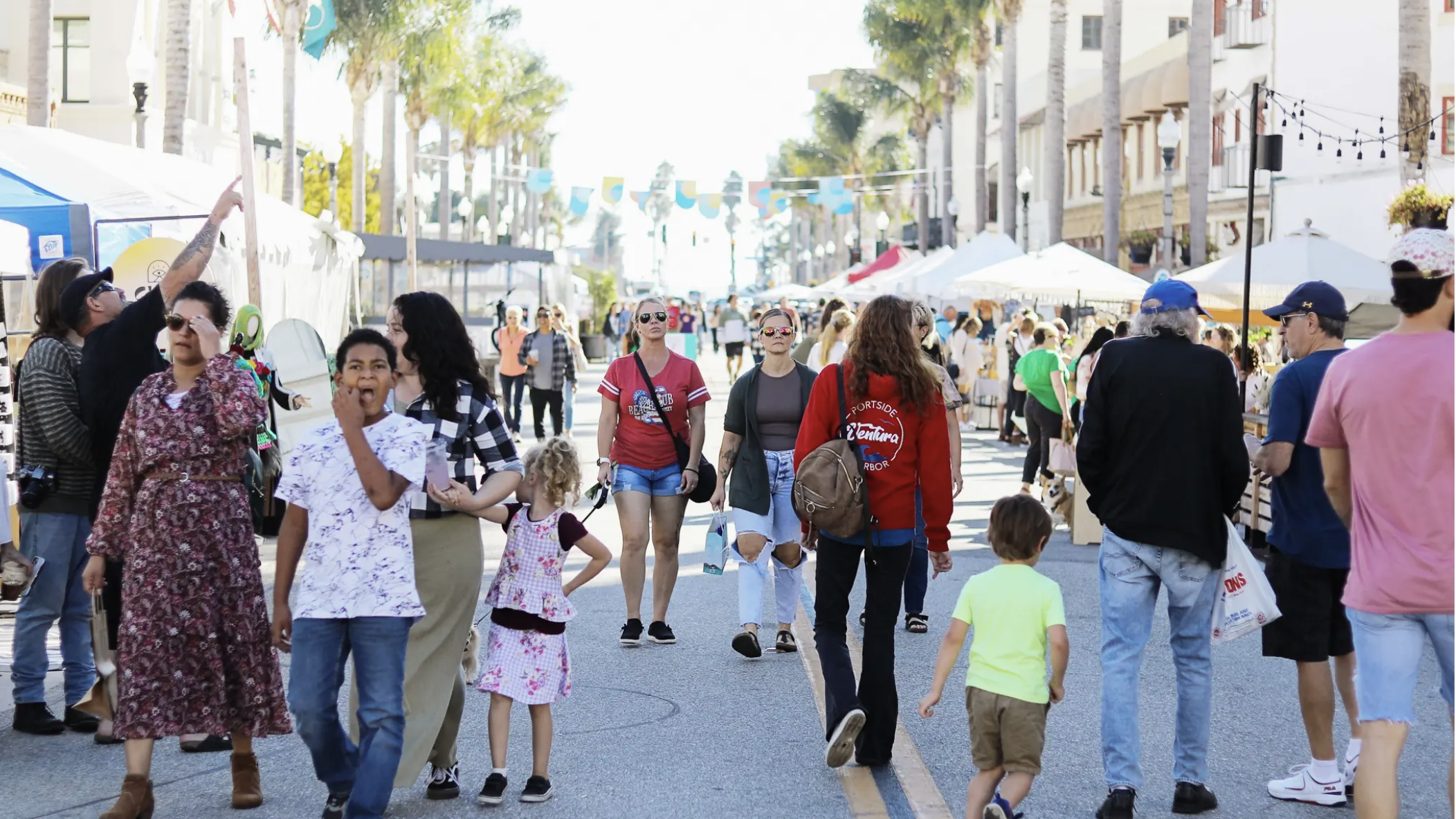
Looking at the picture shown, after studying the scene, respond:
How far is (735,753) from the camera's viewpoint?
22.3 ft

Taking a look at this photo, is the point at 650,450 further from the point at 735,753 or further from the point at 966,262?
the point at 966,262

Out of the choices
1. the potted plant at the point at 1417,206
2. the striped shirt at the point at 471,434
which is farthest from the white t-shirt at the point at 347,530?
the potted plant at the point at 1417,206

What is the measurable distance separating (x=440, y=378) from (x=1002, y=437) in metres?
19.0

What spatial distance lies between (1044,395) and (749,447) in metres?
6.82

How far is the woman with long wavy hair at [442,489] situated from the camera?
18.9ft

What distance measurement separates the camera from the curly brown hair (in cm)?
646

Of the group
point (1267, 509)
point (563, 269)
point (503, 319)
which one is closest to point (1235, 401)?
point (1267, 509)

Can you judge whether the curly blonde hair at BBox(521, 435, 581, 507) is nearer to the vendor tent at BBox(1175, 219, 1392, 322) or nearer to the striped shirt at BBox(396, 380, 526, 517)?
the striped shirt at BBox(396, 380, 526, 517)

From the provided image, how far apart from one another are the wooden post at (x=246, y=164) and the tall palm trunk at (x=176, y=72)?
37.7 feet

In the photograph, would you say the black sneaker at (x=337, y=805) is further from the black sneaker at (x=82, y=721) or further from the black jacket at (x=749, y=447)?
the black jacket at (x=749, y=447)

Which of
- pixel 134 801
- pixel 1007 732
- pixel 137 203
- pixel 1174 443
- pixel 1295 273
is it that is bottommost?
pixel 134 801

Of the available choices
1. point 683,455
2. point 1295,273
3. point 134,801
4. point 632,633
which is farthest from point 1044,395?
point 134,801

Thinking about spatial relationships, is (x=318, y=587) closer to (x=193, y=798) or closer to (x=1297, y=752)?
(x=193, y=798)

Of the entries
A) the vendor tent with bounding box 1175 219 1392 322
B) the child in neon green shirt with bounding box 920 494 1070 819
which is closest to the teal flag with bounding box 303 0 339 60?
the vendor tent with bounding box 1175 219 1392 322
